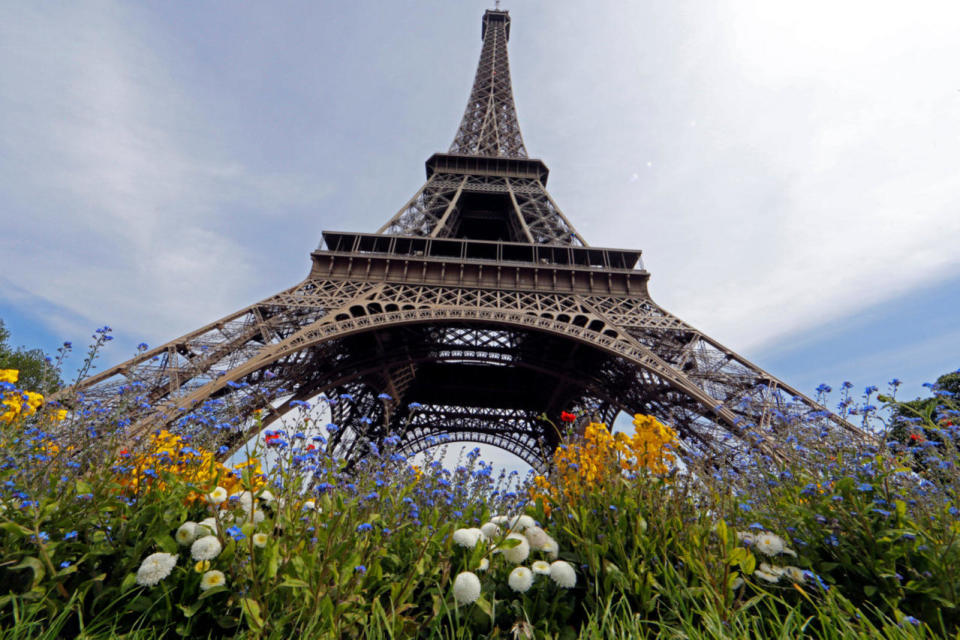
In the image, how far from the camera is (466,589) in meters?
1.80

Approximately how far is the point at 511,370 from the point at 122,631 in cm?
2172

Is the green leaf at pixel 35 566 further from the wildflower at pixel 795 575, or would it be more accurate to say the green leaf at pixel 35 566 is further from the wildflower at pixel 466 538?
the wildflower at pixel 795 575

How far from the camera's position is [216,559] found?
1.96 meters

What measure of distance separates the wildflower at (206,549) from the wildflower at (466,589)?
3.35 feet

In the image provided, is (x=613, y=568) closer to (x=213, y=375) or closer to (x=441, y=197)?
(x=213, y=375)

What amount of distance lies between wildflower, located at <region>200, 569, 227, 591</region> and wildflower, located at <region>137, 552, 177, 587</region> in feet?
0.47

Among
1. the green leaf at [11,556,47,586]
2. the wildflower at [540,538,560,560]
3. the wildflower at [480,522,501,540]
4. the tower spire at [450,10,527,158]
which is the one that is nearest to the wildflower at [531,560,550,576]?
the wildflower at [540,538,560,560]

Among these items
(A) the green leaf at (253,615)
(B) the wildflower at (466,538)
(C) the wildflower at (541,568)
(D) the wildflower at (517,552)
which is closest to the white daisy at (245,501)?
(A) the green leaf at (253,615)

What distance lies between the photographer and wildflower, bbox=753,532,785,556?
88.0 inches

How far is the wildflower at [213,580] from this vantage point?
1.75 metres

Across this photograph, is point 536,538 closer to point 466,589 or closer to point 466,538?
point 466,538

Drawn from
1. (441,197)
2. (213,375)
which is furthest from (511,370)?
(213,375)

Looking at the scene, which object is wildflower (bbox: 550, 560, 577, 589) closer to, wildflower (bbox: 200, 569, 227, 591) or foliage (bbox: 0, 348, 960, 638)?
foliage (bbox: 0, 348, 960, 638)

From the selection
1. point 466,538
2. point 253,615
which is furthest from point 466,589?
point 253,615
